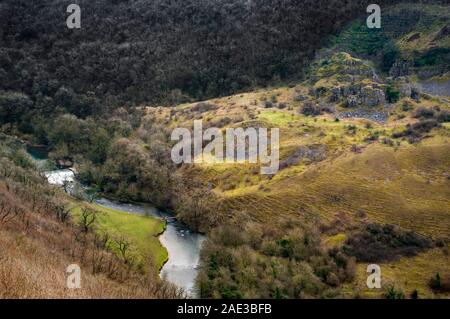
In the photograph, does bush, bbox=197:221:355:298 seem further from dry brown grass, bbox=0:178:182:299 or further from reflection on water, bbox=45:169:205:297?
dry brown grass, bbox=0:178:182:299

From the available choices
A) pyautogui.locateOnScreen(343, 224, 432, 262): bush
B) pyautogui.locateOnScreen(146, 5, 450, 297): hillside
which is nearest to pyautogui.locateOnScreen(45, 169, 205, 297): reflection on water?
pyautogui.locateOnScreen(146, 5, 450, 297): hillside

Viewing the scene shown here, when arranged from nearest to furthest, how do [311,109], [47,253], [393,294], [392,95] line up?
1. [393,294]
2. [47,253]
3. [392,95]
4. [311,109]

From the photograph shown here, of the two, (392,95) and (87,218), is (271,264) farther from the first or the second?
(392,95)

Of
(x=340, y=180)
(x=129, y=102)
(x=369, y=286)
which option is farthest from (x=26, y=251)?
(x=129, y=102)

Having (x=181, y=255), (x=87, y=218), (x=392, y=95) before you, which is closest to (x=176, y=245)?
(x=181, y=255)

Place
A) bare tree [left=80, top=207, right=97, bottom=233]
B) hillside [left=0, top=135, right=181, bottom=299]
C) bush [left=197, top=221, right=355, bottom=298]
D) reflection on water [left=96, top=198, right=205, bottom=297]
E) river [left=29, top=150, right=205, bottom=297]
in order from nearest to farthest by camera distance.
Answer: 1. hillside [left=0, top=135, right=181, bottom=299]
2. bush [left=197, top=221, right=355, bottom=298]
3. reflection on water [left=96, top=198, right=205, bottom=297]
4. river [left=29, top=150, right=205, bottom=297]
5. bare tree [left=80, top=207, right=97, bottom=233]

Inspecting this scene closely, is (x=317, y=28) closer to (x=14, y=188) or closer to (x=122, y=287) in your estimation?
(x=14, y=188)

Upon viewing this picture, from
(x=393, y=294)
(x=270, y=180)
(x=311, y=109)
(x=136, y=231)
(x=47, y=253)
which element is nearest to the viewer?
(x=393, y=294)

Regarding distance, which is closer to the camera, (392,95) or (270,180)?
(270,180)

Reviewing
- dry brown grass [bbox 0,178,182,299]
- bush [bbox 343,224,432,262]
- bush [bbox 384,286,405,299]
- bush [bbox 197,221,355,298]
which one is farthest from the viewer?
bush [bbox 343,224,432,262]
